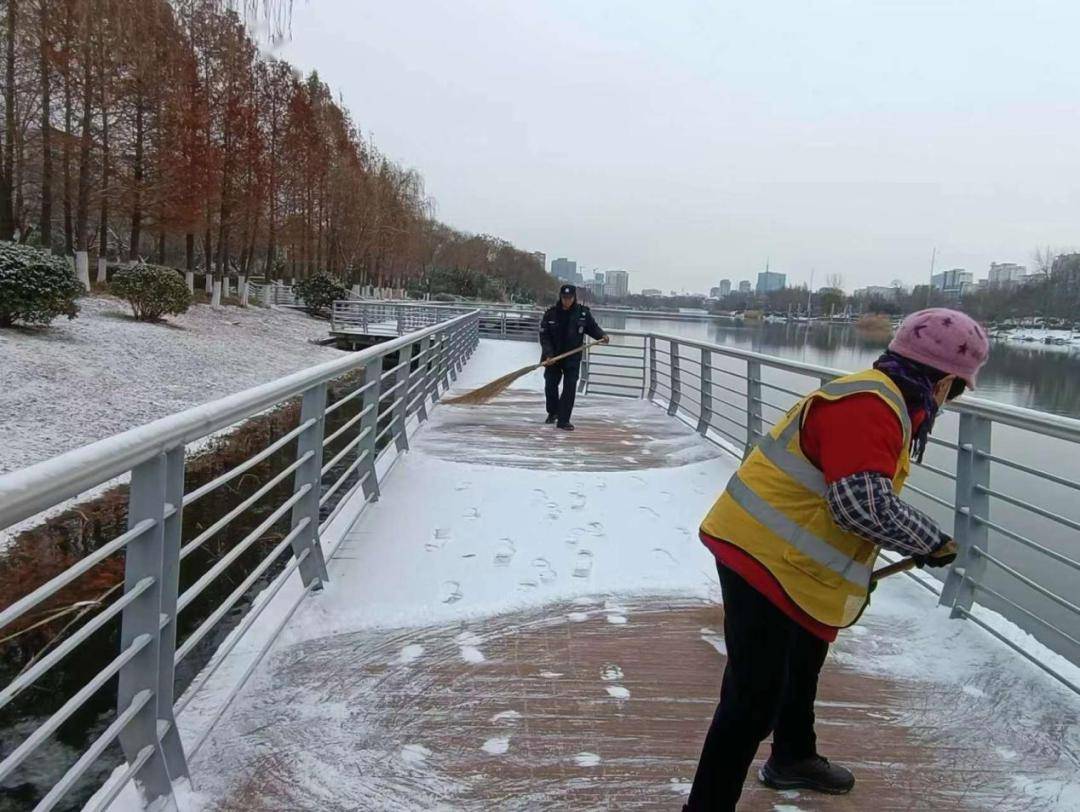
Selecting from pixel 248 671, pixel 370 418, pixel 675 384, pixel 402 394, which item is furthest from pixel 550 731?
pixel 675 384

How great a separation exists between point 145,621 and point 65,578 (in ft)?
1.42

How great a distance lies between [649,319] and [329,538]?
118 ft

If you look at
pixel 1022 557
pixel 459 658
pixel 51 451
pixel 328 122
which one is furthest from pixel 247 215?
pixel 459 658

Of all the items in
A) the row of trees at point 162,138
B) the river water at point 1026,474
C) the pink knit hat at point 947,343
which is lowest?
the river water at point 1026,474

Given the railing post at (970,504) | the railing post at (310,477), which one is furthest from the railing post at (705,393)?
the railing post at (310,477)

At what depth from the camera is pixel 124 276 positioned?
66.2 ft

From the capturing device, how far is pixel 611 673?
2.93 meters

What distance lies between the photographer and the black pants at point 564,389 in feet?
26.5

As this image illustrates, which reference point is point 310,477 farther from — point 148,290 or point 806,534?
point 148,290

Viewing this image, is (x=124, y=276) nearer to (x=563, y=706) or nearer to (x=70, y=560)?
(x=70, y=560)

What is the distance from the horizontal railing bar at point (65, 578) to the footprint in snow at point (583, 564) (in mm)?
2407

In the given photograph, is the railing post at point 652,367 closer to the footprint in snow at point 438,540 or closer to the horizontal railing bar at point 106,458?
the footprint in snow at point 438,540

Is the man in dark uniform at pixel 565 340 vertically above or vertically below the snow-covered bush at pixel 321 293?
below

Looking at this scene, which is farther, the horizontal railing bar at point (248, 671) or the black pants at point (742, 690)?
the horizontal railing bar at point (248, 671)
